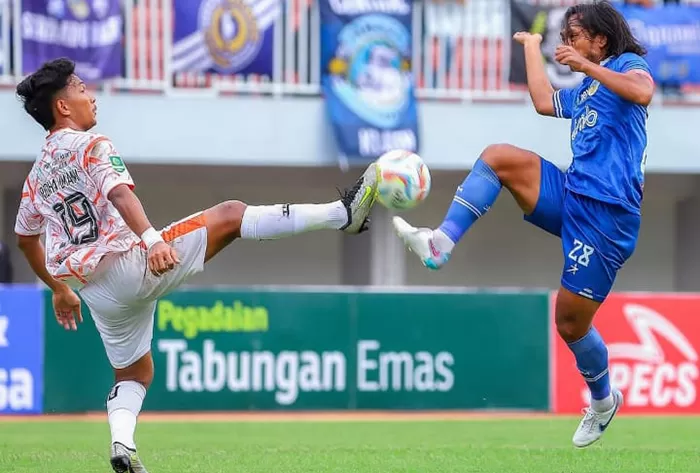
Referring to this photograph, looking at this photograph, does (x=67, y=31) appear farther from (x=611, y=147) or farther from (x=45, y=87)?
(x=611, y=147)

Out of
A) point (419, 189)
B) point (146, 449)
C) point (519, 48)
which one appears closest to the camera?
point (419, 189)

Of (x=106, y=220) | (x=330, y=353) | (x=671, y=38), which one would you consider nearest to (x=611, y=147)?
(x=106, y=220)

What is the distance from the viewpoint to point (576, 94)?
24.8ft

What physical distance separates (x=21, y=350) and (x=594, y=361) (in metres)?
8.11

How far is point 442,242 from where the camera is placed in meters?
6.98

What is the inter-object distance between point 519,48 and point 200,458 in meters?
10.1

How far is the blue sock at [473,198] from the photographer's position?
7180mm

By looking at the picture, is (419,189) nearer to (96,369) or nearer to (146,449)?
(146,449)

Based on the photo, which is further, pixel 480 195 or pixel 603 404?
pixel 603 404

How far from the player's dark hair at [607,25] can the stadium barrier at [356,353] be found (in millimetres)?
7998

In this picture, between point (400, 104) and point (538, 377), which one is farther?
point (400, 104)

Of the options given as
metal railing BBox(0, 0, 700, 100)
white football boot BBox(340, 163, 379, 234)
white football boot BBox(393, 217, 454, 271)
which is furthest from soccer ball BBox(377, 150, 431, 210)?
metal railing BBox(0, 0, 700, 100)

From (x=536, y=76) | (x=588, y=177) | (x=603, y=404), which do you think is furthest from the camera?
(x=603, y=404)

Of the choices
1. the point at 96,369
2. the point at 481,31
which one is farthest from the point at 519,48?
the point at 96,369
